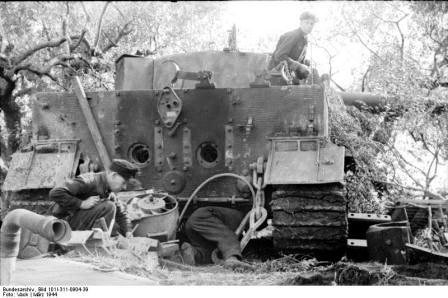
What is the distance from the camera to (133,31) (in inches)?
300

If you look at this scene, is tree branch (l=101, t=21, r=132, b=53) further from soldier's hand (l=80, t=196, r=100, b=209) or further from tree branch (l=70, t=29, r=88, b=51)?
→ soldier's hand (l=80, t=196, r=100, b=209)

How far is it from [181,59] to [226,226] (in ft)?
7.89

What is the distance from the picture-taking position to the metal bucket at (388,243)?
648 cm

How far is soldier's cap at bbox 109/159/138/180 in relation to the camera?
675 cm

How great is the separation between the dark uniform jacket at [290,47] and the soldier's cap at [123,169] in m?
1.87

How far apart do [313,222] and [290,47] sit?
2020mm

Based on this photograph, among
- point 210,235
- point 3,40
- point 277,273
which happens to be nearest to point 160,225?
point 210,235

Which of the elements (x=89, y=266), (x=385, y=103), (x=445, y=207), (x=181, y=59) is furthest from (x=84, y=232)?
(x=385, y=103)

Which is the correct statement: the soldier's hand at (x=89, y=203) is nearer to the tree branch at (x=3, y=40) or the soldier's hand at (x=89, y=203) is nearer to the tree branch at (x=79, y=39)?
the tree branch at (x=79, y=39)

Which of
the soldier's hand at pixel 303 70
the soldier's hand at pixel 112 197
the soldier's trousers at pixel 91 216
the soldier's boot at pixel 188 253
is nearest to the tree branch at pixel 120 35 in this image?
the soldier's hand at pixel 112 197

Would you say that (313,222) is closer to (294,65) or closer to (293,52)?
(294,65)

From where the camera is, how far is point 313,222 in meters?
6.41

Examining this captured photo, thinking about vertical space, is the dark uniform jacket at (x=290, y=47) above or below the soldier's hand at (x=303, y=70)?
above

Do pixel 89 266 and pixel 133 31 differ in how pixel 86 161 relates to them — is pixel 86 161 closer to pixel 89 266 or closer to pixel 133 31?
pixel 133 31
